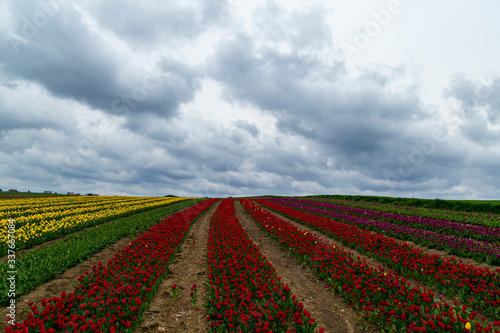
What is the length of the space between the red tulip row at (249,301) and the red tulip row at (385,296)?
6.06ft

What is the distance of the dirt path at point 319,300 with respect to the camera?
5.84m

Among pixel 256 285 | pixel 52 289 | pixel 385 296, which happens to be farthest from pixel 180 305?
pixel 385 296

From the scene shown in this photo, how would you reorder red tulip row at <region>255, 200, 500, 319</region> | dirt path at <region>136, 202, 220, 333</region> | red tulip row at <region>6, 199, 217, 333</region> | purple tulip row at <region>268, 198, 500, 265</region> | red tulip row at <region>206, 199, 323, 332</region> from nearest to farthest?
red tulip row at <region>6, 199, 217, 333</region> < red tulip row at <region>206, 199, 323, 332</region> < dirt path at <region>136, 202, 220, 333</region> < red tulip row at <region>255, 200, 500, 319</region> < purple tulip row at <region>268, 198, 500, 265</region>

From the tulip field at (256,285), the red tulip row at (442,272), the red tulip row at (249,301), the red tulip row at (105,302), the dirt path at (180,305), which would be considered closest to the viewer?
the red tulip row at (105,302)

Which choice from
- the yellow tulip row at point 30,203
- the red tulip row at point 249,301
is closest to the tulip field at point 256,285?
the red tulip row at point 249,301

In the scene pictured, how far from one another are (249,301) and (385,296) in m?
4.24

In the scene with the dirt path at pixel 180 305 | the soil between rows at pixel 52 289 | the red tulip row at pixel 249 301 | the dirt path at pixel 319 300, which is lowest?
the dirt path at pixel 319 300

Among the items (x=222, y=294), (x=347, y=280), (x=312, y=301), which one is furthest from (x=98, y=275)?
(x=347, y=280)

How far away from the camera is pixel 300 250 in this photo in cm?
1118

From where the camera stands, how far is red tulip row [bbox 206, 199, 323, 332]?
5066 mm

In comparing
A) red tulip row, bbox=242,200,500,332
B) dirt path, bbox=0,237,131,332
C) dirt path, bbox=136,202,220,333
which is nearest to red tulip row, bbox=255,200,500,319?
red tulip row, bbox=242,200,500,332

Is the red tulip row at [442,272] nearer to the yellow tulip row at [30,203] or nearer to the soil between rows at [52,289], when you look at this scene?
the soil between rows at [52,289]

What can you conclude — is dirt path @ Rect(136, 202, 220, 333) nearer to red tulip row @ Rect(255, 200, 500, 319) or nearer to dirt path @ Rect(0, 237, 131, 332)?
dirt path @ Rect(0, 237, 131, 332)

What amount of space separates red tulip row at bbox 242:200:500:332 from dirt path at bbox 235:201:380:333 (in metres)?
0.29
